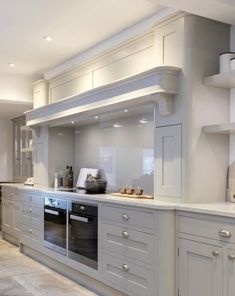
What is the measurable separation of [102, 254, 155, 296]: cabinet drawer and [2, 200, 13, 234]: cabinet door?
284cm

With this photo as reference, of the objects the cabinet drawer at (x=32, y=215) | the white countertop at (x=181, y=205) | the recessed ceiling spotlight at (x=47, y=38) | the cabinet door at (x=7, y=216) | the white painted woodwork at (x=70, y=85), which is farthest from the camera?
the cabinet door at (x=7, y=216)

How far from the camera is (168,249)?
2836 millimetres

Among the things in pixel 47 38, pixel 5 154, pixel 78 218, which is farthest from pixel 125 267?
pixel 5 154

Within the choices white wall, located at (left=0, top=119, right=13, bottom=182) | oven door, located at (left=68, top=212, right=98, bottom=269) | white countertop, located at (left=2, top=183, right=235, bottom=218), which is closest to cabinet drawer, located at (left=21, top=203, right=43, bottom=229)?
oven door, located at (left=68, top=212, right=98, bottom=269)

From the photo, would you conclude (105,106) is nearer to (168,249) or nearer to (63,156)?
(168,249)

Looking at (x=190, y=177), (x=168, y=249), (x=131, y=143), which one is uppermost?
(x=131, y=143)

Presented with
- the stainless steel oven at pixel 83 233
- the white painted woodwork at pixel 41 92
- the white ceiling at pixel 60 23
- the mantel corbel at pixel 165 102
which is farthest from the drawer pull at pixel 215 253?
the white painted woodwork at pixel 41 92

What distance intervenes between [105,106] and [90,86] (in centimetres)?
87

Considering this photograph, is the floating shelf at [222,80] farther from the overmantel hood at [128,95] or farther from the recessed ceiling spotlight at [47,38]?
the recessed ceiling spotlight at [47,38]

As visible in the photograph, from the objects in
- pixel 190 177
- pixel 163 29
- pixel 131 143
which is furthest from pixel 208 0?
pixel 131 143

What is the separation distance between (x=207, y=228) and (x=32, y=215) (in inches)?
116

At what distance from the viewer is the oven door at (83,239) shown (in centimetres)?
364

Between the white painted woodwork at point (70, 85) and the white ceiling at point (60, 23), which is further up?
the white ceiling at point (60, 23)

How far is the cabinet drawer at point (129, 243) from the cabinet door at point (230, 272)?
2.04 ft
